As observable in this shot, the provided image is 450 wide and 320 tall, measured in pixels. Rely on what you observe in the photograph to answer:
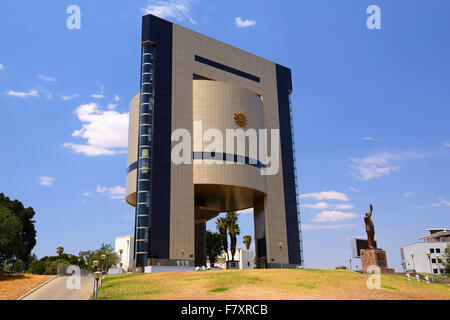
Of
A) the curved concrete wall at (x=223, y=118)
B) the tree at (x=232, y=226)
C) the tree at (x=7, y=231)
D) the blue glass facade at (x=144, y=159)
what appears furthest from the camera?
the tree at (x=232, y=226)

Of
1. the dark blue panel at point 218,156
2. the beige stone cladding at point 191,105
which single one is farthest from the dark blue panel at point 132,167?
the dark blue panel at point 218,156

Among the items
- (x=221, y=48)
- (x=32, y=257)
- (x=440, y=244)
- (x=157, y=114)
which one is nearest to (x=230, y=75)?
(x=221, y=48)

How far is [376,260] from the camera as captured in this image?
51719 mm

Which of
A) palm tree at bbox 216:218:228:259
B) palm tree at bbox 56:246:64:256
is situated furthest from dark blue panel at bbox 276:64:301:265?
palm tree at bbox 56:246:64:256

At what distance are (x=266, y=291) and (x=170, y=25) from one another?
189 feet

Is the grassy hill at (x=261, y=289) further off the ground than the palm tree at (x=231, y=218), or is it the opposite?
the palm tree at (x=231, y=218)

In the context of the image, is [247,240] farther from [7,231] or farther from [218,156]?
[7,231]

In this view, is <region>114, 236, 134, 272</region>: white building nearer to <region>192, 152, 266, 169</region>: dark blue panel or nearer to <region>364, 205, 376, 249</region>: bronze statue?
<region>192, 152, 266, 169</region>: dark blue panel

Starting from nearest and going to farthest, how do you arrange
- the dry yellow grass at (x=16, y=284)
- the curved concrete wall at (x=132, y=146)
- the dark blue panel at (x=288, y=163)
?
the dry yellow grass at (x=16, y=284)
the curved concrete wall at (x=132, y=146)
the dark blue panel at (x=288, y=163)

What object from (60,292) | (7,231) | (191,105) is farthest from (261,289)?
(191,105)

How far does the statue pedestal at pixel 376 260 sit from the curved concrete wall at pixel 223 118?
2476 centimetres

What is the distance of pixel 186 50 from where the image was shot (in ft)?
243

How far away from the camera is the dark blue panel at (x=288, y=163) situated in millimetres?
79188

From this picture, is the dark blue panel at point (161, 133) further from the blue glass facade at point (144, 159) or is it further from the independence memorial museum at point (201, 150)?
the blue glass facade at point (144, 159)
